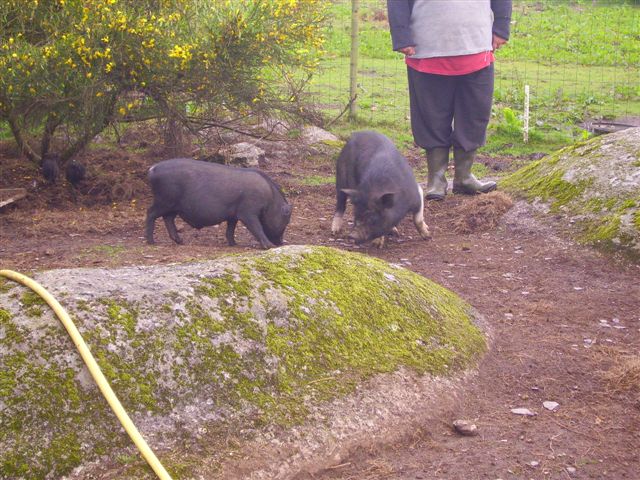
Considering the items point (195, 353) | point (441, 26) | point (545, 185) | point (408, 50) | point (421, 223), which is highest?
point (441, 26)

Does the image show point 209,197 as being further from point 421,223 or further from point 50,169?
point 50,169

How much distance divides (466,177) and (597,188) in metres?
1.72

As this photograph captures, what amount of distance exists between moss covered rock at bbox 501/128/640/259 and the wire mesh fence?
149 inches

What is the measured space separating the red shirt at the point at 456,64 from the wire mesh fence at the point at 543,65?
2708 mm

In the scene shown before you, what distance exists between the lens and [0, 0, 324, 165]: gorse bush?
7056mm

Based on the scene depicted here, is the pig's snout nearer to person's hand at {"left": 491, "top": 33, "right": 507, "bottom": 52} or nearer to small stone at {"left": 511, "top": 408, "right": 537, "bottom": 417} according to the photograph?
person's hand at {"left": 491, "top": 33, "right": 507, "bottom": 52}

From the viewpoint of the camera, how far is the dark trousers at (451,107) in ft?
26.8

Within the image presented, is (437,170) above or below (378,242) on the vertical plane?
above

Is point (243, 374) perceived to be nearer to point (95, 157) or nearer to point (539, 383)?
point (539, 383)

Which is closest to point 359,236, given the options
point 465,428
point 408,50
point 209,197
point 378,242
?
point 378,242

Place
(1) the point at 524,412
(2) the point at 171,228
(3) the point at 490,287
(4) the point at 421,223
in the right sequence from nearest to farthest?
(1) the point at 524,412
(3) the point at 490,287
(2) the point at 171,228
(4) the point at 421,223

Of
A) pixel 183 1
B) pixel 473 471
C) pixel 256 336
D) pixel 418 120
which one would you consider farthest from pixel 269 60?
pixel 473 471

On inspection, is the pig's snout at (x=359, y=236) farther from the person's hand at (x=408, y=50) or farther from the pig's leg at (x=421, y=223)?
the person's hand at (x=408, y=50)

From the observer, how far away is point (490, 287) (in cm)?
572
